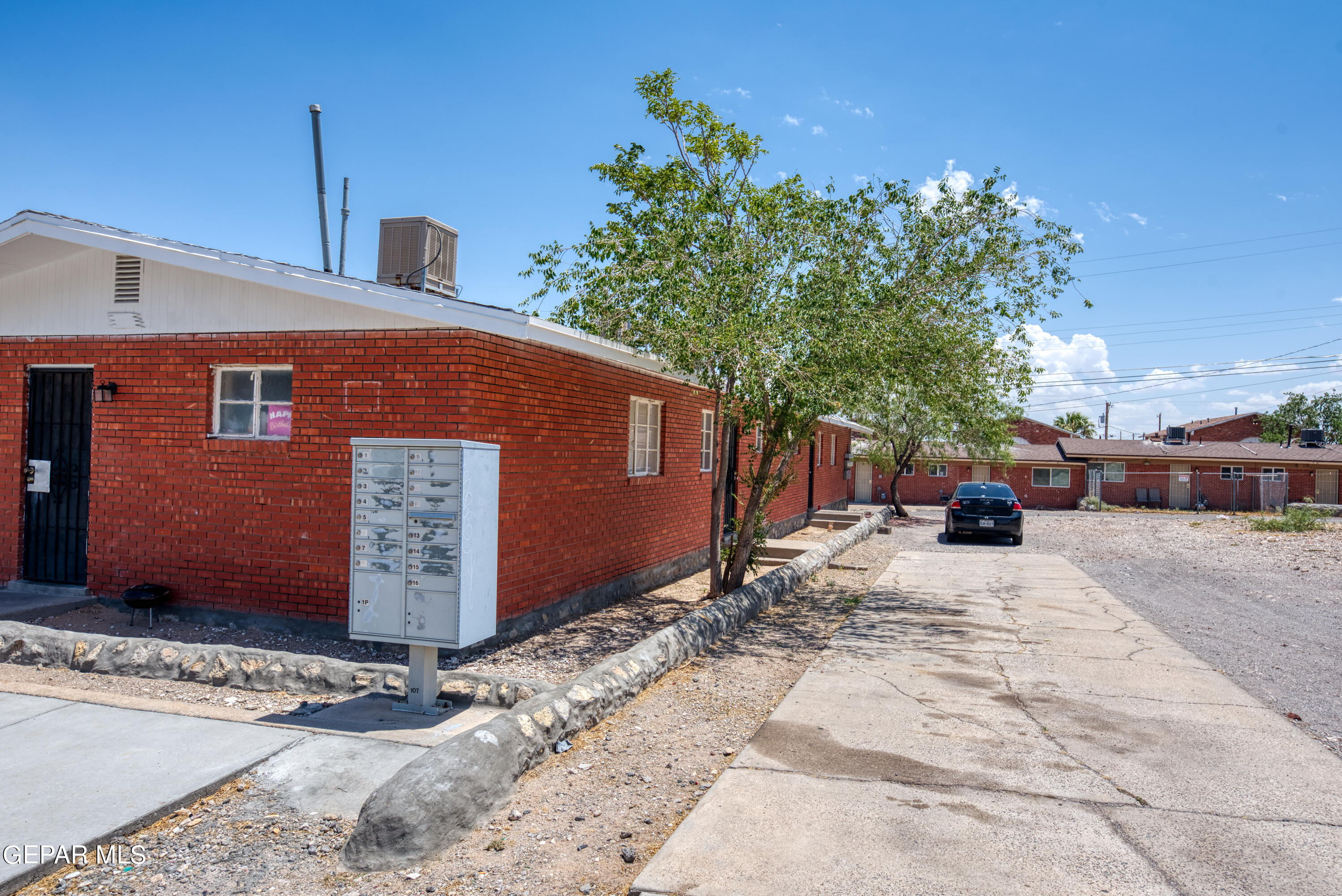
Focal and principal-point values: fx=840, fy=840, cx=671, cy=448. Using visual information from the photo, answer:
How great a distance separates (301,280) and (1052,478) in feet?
127

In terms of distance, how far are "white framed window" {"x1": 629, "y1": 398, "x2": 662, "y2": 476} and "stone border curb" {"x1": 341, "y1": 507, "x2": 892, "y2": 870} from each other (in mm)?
3953

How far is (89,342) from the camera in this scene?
808 centimetres

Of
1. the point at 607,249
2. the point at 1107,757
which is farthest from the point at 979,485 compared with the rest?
the point at 1107,757

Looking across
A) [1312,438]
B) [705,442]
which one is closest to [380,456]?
[705,442]

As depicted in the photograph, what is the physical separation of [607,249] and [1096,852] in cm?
748

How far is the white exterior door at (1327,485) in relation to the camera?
40281 millimetres

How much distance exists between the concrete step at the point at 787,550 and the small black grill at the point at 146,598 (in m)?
8.69

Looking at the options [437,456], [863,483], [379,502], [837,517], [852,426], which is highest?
[852,426]

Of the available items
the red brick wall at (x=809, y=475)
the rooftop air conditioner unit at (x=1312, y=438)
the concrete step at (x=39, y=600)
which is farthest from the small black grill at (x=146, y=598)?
the rooftop air conditioner unit at (x=1312, y=438)

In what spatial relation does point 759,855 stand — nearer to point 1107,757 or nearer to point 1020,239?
point 1107,757

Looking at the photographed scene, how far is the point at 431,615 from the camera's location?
16.8ft

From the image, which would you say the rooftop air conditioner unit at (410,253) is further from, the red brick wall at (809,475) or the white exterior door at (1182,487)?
the white exterior door at (1182,487)

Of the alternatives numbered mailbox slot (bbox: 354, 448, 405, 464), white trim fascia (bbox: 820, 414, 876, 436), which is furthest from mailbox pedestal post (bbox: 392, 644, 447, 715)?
white trim fascia (bbox: 820, 414, 876, 436)

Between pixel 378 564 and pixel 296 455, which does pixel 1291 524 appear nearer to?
pixel 296 455
